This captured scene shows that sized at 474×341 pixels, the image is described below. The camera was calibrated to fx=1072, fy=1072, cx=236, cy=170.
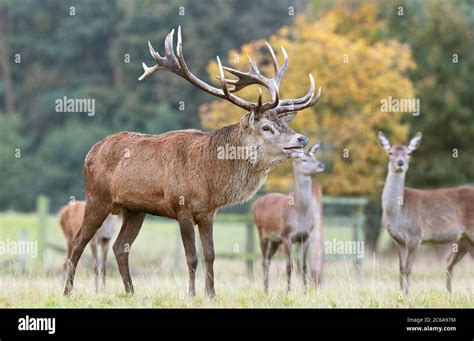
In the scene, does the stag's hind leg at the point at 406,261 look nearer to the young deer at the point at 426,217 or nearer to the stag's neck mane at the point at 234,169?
the young deer at the point at 426,217

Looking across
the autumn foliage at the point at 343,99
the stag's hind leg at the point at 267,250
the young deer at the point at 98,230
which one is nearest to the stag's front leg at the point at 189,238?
the young deer at the point at 98,230

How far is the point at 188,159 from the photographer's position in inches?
411

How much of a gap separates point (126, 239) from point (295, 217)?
3226 mm

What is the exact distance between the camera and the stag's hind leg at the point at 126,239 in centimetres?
1073

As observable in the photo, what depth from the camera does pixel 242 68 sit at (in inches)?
901

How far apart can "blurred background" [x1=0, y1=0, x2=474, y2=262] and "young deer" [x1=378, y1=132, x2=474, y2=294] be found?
268 inches

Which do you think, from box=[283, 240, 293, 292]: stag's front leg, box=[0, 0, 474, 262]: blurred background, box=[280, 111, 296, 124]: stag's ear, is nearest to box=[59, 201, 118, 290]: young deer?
box=[283, 240, 293, 292]: stag's front leg

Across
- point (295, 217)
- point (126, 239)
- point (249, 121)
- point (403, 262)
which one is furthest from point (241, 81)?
point (403, 262)

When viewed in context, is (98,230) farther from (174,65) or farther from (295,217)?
(174,65)

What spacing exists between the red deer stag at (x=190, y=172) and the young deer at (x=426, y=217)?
10.1ft

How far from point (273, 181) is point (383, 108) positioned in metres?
2.64

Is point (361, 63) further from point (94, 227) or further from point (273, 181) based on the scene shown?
point (94, 227)

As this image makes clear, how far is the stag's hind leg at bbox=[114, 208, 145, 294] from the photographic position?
1073 centimetres

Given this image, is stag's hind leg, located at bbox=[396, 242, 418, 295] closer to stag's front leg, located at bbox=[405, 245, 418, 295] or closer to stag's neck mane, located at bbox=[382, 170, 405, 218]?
stag's front leg, located at bbox=[405, 245, 418, 295]
